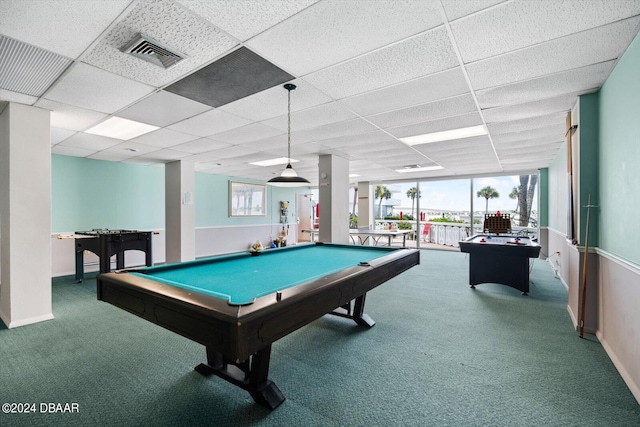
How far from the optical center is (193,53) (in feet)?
7.09

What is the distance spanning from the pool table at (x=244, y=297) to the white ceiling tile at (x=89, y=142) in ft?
11.0

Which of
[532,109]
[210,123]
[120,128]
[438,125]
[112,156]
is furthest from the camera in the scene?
[112,156]

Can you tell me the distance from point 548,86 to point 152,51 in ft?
11.2

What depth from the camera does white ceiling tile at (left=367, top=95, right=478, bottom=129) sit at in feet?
10.3

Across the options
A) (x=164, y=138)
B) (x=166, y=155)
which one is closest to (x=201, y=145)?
(x=164, y=138)

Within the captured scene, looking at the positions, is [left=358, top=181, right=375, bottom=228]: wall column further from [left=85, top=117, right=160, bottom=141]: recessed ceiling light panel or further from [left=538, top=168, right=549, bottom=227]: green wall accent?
[left=85, top=117, right=160, bottom=141]: recessed ceiling light panel

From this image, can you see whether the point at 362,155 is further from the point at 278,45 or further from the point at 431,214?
the point at 431,214

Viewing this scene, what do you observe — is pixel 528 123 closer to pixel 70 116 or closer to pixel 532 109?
pixel 532 109

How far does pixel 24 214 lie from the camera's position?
322cm

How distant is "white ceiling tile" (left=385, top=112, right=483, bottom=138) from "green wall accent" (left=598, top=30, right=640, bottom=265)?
1209 millimetres

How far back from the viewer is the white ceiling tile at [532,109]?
309cm

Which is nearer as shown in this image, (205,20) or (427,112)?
(205,20)

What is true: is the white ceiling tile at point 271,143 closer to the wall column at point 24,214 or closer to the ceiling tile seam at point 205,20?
the ceiling tile seam at point 205,20

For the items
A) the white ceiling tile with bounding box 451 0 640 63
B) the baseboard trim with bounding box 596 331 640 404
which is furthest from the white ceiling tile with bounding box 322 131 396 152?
the baseboard trim with bounding box 596 331 640 404
